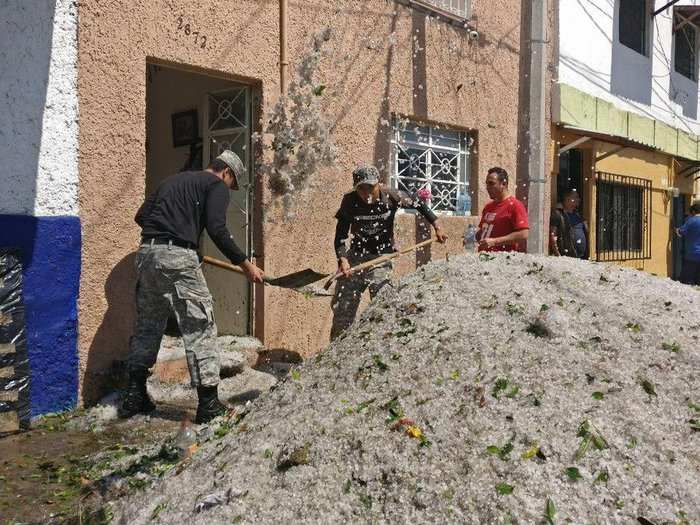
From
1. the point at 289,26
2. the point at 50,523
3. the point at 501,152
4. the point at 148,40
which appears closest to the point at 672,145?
the point at 501,152

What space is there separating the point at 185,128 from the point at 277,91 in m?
1.24

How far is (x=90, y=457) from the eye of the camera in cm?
359

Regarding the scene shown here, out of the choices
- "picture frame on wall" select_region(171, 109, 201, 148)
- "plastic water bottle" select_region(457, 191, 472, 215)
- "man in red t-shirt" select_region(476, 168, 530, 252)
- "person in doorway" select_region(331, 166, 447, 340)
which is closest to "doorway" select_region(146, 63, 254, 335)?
"picture frame on wall" select_region(171, 109, 201, 148)

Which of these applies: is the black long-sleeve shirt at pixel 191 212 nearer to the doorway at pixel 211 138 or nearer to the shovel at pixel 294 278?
the shovel at pixel 294 278

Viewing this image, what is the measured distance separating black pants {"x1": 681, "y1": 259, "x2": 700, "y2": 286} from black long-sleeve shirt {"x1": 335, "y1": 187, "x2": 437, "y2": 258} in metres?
5.00

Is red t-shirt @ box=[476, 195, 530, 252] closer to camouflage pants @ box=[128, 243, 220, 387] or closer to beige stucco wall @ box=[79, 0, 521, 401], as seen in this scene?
beige stucco wall @ box=[79, 0, 521, 401]

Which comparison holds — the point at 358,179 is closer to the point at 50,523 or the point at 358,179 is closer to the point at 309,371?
the point at 309,371

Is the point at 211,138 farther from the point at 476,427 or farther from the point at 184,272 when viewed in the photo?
the point at 476,427

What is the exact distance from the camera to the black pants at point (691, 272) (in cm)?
871

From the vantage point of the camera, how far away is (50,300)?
4234mm

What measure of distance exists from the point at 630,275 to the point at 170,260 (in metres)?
2.87

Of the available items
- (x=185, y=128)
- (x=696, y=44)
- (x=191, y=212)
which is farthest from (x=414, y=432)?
(x=696, y=44)

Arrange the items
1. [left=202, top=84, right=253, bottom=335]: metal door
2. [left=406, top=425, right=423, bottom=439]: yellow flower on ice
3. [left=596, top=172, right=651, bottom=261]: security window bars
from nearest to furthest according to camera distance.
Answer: [left=406, top=425, right=423, bottom=439]: yellow flower on ice → [left=202, top=84, right=253, bottom=335]: metal door → [left=596, top=172, right=651, bottom=261]: security window bars

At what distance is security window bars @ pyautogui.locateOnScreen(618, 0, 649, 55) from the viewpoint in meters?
11.4
